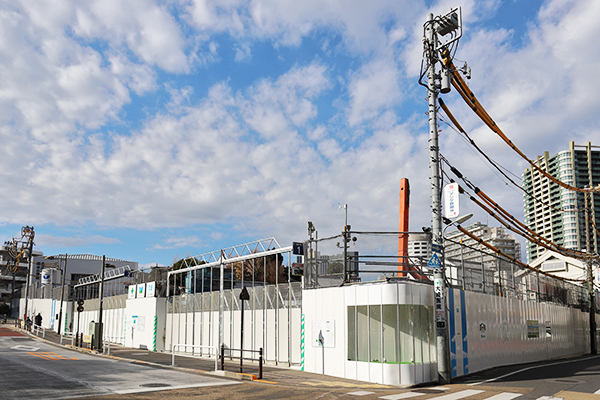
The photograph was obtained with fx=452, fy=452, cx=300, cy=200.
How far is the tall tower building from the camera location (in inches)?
2665

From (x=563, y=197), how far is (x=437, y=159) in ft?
328

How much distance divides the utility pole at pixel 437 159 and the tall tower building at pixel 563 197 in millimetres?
36281

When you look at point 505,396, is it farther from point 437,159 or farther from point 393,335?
point 437,159

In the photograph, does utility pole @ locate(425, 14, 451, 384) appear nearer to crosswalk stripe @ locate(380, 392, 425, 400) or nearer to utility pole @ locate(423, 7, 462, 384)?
utility pole @ locate(423, 7, 462, 384)

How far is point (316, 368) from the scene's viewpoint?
1850 centimetres

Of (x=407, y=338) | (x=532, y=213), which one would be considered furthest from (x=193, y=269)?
(x=532, y=213)

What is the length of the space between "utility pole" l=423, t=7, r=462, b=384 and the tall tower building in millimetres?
36281

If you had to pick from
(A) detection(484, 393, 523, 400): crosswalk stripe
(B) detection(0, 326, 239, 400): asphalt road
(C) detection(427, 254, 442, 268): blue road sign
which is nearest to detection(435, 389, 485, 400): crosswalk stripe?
(A) detection(484, 393, 523, 400): crosswalk stripe

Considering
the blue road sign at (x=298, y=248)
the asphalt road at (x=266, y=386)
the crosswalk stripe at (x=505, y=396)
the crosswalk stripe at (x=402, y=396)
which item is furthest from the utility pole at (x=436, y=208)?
the blue road sign at (x=298, y=248)

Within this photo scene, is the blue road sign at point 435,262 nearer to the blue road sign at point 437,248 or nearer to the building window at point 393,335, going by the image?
the blue road sign at point 437,248

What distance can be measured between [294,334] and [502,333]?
10.4 m

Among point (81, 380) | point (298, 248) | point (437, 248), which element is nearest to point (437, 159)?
point (437, 248)

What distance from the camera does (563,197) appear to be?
10100 centimetres

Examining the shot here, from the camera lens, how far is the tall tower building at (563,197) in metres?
67.7
